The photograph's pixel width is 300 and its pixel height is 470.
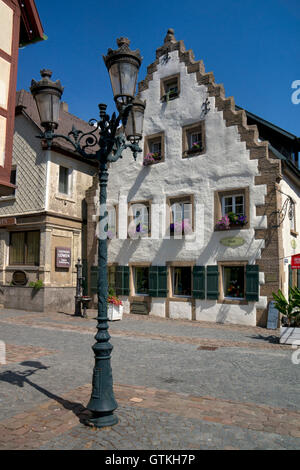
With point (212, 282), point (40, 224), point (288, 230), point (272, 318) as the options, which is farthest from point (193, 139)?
point (272, 318)

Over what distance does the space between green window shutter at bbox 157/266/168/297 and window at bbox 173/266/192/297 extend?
1.26 ft

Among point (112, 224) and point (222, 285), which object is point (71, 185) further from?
point (222, 285)

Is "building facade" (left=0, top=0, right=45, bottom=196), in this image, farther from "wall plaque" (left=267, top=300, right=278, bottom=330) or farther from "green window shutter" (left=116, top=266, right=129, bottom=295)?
"green window shutter" (left=116, top=266, right=129, bottom=295)

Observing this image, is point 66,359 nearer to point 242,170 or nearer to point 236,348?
point 236,348

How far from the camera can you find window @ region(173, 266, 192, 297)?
1647 centimetres

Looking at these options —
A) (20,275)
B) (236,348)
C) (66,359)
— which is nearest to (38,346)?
(66,359)

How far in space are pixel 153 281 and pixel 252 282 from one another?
436cm

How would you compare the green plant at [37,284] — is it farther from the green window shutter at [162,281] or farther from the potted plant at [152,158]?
the potted plant at [152,158]

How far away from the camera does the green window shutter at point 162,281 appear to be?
656 inches

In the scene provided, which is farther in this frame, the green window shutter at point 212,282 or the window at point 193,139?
the window at point 193,139

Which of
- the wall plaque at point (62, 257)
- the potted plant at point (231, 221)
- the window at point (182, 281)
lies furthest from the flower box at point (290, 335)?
the wall plaque at point (62, 257)

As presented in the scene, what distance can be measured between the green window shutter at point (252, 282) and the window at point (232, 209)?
1.58m

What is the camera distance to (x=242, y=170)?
49.7ft

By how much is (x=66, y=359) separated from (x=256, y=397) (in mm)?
4088
